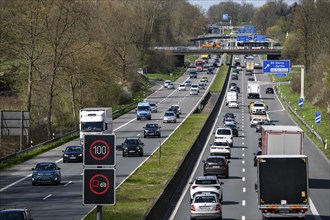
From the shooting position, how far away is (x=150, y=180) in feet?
144

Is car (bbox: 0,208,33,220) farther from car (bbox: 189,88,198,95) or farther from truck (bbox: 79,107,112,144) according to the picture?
car (bbox: 189,88,198,95)

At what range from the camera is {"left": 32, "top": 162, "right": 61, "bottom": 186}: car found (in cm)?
4469

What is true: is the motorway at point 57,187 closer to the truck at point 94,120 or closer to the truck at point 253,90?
the truck at point 94,120

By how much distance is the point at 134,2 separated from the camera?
522ft

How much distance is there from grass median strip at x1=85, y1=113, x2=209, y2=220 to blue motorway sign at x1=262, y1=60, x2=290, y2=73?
3692 centimetres

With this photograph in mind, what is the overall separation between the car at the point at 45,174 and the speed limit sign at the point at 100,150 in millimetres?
31348

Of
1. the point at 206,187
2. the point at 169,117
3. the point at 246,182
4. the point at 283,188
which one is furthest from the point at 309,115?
the point at 283,188

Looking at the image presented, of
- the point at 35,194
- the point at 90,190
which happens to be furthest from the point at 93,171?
the point at 35,194

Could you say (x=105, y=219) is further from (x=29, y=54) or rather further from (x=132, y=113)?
(x=132, y=113)

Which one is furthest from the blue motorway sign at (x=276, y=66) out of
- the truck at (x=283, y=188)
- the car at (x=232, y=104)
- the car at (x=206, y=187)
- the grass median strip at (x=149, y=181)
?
the truck at (x=283, y=188)

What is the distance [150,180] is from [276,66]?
69.4 meters

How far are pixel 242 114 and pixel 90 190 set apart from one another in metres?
85.8

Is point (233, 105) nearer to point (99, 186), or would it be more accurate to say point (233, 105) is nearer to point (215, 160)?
point (215, 160)

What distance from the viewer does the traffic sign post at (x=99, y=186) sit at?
1372 centimetres
